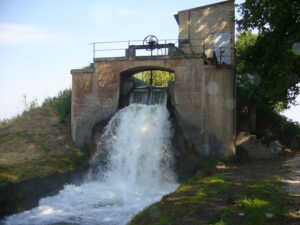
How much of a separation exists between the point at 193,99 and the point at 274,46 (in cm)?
434

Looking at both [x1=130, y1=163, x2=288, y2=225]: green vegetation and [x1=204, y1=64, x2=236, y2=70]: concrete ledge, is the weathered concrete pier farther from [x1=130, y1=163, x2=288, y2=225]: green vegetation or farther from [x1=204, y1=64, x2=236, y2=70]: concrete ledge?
[x1=130, y1=163, x2=288, y2=225]: green vegetation

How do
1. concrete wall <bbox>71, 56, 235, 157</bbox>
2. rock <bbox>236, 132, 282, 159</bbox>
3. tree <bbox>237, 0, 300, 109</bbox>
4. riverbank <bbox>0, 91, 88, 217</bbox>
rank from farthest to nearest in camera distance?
rock <bbox>236, 132, 282, 159</bbox> → concrete wall <bbox>71, 56, 235, 157</bbox> → tree <bbox>237, 0, 300, 109</bbox> → riverbank <bbox>0, 91, 88, 217</bbox>

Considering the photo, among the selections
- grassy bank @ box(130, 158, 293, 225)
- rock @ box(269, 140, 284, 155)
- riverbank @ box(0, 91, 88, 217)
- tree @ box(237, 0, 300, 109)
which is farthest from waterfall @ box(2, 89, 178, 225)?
rock @ box(269, 140, 284, 155)

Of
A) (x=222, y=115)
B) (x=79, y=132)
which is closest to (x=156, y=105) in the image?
(x=222, y=115)

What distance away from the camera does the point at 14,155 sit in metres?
13.0

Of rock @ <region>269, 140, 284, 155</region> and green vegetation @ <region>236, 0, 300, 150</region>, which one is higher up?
green vegetation @ <region>236, 0, 300, 150</region>

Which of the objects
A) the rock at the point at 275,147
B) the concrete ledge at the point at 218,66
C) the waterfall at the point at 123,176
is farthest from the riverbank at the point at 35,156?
the rock at the point at 275,147

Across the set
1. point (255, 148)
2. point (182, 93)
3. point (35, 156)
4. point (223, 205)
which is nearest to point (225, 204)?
point (223, 205)

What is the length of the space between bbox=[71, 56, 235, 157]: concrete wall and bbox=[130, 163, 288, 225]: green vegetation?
4.15 meters

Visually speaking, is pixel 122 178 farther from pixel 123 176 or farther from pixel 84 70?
pixel 84 70

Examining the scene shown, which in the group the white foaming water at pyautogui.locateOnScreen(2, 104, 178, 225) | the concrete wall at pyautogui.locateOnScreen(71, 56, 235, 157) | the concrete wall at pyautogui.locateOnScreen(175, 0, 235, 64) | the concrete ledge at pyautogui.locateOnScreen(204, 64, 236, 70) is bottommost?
the white foaming water at pyautogui.locateOnScreen(2, 104, 178, 225)

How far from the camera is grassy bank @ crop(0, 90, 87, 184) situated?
1163cm

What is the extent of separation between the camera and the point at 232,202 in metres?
7.47

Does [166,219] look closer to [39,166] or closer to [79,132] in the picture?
[39,166]
